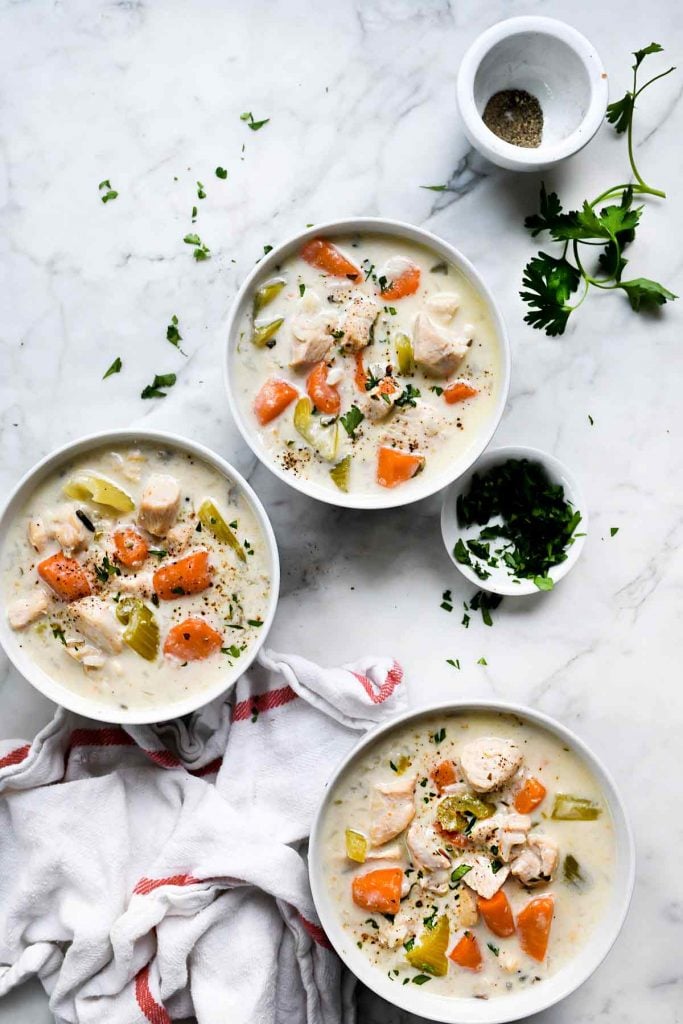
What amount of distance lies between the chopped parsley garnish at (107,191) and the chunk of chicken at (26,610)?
1.32m

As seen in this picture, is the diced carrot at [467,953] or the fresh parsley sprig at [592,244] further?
the fresh parsley sprig at [592,244]

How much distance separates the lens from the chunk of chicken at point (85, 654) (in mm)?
2988

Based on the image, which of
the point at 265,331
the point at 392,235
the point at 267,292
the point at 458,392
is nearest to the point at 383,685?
the point at 458,392

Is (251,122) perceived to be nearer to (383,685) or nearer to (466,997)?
(383,685)

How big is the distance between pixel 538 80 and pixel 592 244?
0.56 meters

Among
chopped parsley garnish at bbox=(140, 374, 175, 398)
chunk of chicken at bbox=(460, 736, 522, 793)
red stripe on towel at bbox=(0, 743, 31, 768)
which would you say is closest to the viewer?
chunk of chicken at bbox=(460, 736, 522, 793)

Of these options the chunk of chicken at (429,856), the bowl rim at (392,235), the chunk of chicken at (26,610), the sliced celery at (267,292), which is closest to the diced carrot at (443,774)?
the chunk of chicken at (429,856)

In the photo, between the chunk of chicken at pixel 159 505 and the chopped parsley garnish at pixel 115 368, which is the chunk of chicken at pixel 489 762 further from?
the chopped parsley garnish at pixel 115 368

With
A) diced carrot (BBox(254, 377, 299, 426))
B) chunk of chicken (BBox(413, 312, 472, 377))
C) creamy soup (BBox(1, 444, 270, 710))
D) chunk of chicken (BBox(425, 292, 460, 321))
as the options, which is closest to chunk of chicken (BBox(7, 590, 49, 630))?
creamy soup (BBox(1, 444, 270, 710))

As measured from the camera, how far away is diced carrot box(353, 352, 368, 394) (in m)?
3.09

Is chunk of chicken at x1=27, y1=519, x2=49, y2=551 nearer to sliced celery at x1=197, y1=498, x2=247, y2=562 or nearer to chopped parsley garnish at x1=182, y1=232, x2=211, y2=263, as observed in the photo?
sliced celery at x1=197, y1=498, x2=247, y2=562

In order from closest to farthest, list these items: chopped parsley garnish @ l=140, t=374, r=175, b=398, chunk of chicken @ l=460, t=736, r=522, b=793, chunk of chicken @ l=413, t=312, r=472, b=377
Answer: chunk of chicken @ l=460, t=736, r=522, b=793 < chunk of chicken @ l=413, t=312, r=472, b=377 < chopped parsley garnish @ l=140, t=374, r=175, b=398

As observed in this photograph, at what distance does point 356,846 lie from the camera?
2986 mm

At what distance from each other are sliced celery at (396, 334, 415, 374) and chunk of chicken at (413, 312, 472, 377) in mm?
16
